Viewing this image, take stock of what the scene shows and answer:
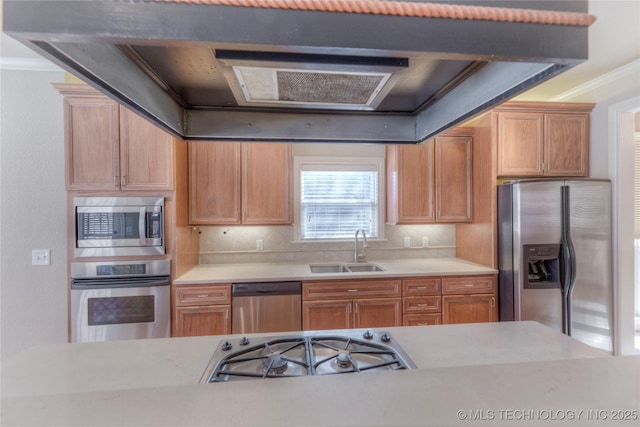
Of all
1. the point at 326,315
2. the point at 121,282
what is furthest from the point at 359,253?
the point at 121,282

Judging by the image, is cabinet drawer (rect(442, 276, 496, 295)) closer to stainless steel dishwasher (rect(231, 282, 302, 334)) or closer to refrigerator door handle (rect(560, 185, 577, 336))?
refrigerator door handle (rect(560, 185, 577, 336))

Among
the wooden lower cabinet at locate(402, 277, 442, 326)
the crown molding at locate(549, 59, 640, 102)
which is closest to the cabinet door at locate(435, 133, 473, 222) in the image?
the wooden lower cabinet at locate(402, 277, 442, 326)

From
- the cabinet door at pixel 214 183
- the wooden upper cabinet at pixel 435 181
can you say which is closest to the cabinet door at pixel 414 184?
the wooden upper cabinet at pixel 435 181

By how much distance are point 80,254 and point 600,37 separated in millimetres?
4284

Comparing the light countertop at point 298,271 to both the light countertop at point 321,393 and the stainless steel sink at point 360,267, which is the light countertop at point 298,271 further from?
the light countertop at point 321,393

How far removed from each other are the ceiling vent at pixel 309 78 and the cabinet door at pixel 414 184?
6.37ft

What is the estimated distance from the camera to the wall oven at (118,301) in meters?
2.11

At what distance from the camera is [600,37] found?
205cm

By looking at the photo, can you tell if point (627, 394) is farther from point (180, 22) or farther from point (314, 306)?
point (314, 306)

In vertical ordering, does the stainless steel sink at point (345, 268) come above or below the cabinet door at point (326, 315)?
above

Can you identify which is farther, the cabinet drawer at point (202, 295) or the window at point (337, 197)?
the window at point (337, 197)

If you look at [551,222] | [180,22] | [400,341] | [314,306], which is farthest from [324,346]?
[551,222]

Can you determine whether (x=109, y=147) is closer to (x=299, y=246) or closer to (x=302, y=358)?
(x=299, y=246)

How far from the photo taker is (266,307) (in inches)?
90.9
